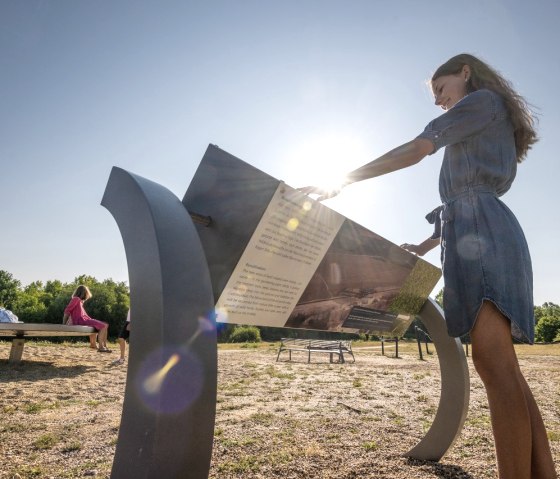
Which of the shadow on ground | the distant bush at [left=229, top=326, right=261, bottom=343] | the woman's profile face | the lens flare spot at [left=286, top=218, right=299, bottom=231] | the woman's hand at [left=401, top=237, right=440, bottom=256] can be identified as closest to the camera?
the lens flare spot at [left=286, top=218, right=299, bottom=231]

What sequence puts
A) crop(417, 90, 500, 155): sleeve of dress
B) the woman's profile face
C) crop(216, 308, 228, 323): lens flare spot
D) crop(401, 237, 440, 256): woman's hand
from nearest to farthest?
crop(216, 308, 228, 323): lens flare spot
crop(417, 90, 500, 155): sleeve of dress
the woman's profile face
crop(401, 237, 440, 256): woman's hand

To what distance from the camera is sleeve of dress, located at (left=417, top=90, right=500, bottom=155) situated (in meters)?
1.45

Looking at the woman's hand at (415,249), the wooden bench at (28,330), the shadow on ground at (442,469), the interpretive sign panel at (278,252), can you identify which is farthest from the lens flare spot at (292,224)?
the wooden bench at (28,330)

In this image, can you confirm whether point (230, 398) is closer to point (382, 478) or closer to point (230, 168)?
point (382, 478)

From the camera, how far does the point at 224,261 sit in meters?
1.27

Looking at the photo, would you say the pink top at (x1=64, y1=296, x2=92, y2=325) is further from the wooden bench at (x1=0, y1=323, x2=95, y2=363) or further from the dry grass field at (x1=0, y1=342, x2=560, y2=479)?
the dry grass field at (x1=0, y1=342, x2=560, y2=479)

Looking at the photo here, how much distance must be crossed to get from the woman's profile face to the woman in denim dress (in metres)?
0.07

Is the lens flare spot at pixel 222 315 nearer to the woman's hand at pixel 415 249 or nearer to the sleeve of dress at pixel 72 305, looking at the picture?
the woman's hand at pixel 415 249

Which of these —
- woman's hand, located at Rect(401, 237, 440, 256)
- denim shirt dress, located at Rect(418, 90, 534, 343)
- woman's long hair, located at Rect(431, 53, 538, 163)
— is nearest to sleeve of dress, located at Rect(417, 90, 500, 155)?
denim shirt dress, located at Rect(418, 90, 534, 343)

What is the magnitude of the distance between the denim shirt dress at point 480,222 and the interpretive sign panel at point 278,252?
41 centimetres

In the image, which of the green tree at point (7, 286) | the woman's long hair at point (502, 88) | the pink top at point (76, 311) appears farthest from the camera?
the green tree at point (7, 286)

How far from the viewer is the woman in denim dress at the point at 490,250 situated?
1271mm

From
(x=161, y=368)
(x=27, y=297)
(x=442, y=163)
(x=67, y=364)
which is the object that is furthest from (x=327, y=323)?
(x=27, y=297)

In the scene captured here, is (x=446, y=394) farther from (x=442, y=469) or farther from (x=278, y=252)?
(x=278, y=252)
